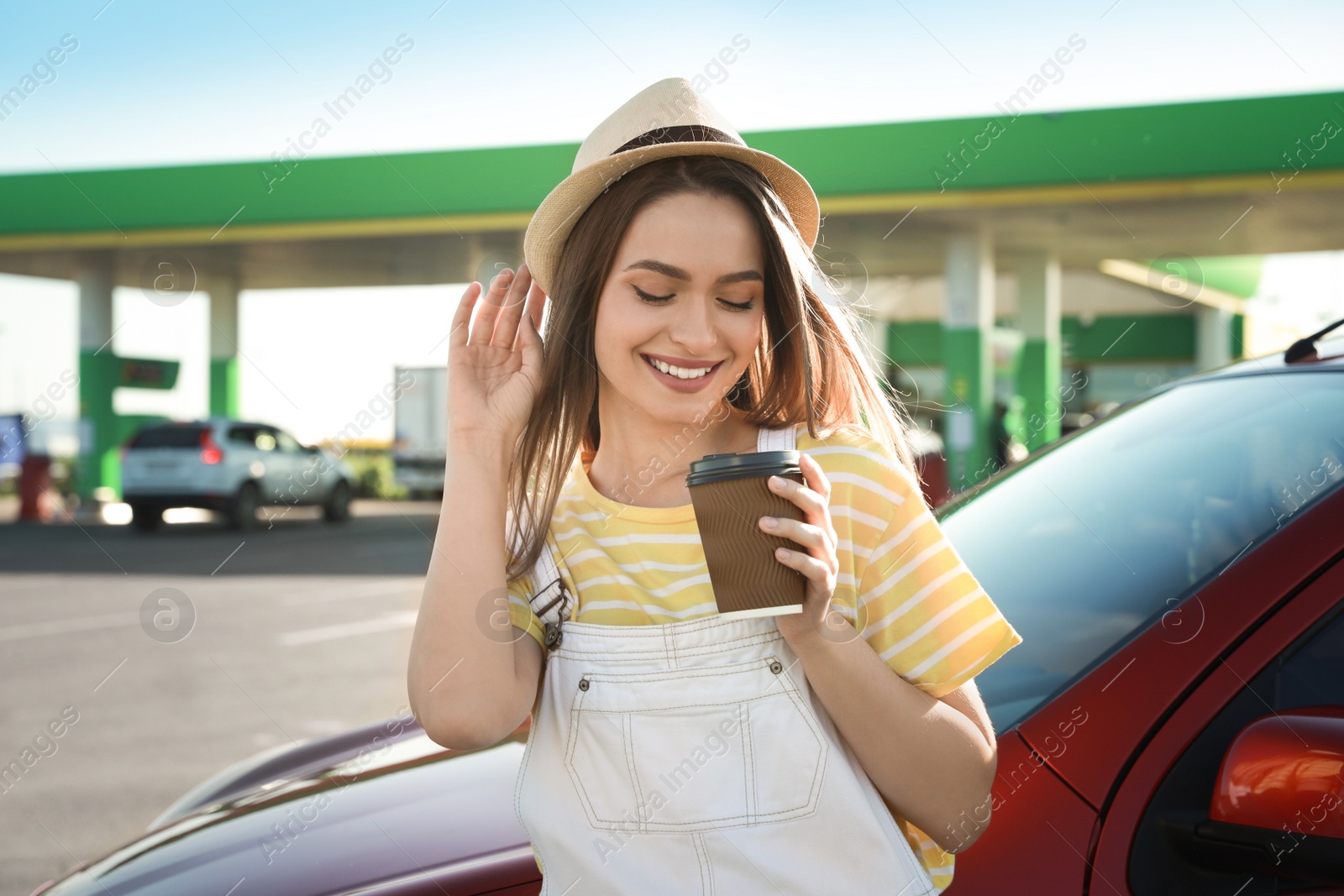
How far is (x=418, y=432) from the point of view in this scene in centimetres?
2289

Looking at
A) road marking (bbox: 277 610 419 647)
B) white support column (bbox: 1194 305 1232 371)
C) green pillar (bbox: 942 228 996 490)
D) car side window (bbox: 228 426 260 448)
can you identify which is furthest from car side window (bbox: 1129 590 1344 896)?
white support column (bbox: 1194 305 1232 371)

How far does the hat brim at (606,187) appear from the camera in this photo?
1389 mm

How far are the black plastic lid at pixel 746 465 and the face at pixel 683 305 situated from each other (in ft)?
0.82

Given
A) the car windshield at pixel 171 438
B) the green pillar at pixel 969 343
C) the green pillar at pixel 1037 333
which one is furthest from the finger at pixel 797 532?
the car windshield at pixel 171 438

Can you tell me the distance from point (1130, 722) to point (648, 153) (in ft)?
3.15

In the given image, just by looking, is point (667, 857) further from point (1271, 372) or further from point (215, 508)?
point (215, 508)

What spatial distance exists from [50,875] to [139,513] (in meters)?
14.0

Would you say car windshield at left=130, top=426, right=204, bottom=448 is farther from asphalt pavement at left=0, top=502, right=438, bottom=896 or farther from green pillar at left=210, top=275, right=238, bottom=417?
green pillar at left=210, top=275, right=238, bottom=417

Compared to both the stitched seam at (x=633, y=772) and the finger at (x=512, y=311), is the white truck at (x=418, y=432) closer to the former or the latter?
the finger at (x=512, y=311)

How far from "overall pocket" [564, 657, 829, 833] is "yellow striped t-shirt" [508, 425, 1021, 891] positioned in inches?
3.9

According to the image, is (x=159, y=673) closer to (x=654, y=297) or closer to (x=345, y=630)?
(x=345, y=630)

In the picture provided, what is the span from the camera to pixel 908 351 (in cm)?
2764

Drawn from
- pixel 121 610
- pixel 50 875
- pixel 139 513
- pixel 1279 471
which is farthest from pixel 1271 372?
pixel 139 513

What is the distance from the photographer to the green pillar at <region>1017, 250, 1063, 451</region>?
16.2 metres
